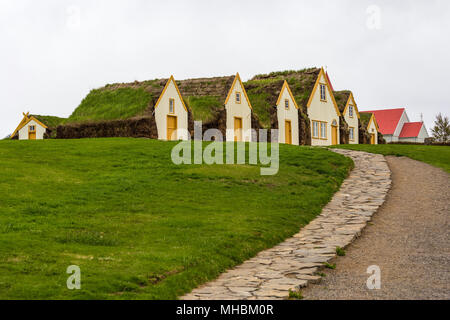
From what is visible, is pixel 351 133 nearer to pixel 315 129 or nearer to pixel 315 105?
pixel 315 129

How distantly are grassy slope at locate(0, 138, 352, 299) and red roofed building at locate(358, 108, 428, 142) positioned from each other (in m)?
56.5

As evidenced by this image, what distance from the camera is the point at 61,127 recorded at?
45125mm

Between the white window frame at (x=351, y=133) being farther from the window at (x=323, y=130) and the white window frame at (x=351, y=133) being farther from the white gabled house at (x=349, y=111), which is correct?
the window at (x=323, y=130)

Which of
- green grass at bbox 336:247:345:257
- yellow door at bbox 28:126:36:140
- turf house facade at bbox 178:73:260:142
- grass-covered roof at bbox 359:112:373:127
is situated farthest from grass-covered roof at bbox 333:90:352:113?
green grass at bbox 336:247:345:257

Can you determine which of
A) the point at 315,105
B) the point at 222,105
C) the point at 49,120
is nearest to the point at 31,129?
the point at 49,120

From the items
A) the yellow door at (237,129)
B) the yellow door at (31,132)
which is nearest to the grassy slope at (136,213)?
the yellow door at (237,129)

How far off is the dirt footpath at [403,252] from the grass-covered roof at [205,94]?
25189 millimetres

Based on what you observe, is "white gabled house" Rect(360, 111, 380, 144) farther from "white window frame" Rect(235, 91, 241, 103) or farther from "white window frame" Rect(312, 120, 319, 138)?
"white window frame" Rect(235, 91, 241, 103)

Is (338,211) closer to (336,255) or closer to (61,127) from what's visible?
(336,255)

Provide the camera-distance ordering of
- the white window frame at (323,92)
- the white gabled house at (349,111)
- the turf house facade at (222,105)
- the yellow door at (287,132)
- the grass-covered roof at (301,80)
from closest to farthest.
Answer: the turf house facade at (222,105) → the yellow door at (287,132) → the grass-covered roof at (301,80) → the white window frame at (323,92) → the white gabled house at (349,111)

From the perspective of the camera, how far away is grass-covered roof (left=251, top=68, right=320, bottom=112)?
54.6 meters

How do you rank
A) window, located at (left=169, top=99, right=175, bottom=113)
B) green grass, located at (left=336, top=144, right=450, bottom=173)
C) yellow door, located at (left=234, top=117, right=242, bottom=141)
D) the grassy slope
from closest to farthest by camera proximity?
1. the grassy slope
2. green grass, located at (left=336, top=144, right=450, bottom=173)
3. window, located at (left=169, top=99, right=175, bottom=113)
4. yellow door, located at (left=234, top=117, right=242, bottom=141)

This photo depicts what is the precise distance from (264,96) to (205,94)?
639 centimetres

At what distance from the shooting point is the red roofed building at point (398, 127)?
274 feet
